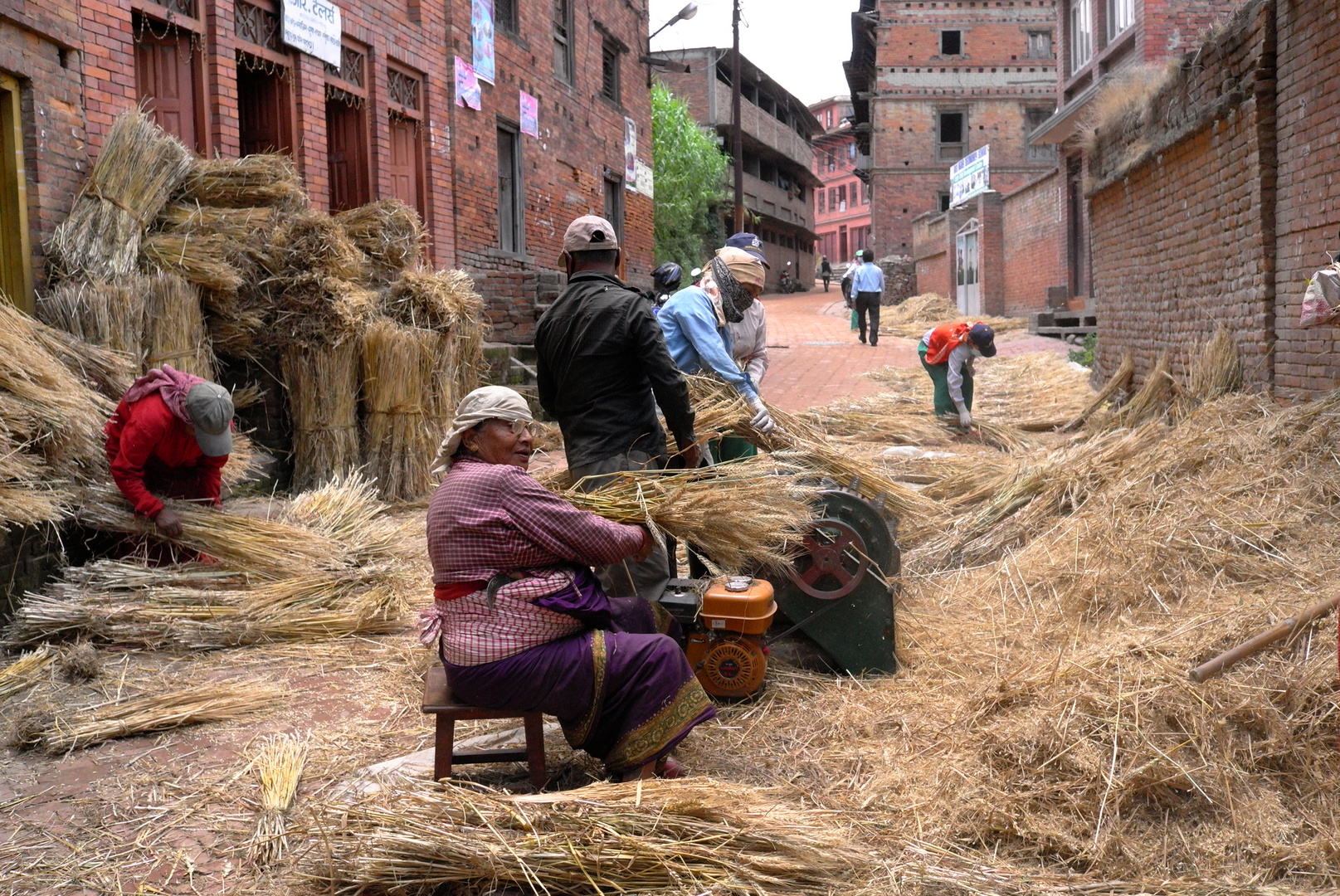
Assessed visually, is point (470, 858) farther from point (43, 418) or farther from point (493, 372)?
point (493, 372)

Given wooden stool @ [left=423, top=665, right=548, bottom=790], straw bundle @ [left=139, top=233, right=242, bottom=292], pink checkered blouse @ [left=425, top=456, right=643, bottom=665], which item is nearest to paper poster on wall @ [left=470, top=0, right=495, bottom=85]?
straw bundle @ [left=139, top=233, right=242, bottom=292]

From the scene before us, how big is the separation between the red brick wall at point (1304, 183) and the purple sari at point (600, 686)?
4283mm

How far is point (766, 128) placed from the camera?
1671 inches

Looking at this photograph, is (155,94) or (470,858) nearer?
(470,858)

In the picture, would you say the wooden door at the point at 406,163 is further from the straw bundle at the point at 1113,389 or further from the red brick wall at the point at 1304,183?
the red brick wall at the point at 1304,183

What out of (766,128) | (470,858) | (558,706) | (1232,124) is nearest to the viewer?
(470,858)

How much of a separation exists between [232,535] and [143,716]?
57.8 inches

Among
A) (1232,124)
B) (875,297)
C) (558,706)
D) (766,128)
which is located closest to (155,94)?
(558,706)

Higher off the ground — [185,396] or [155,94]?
[155,94]

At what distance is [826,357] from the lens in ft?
57.1

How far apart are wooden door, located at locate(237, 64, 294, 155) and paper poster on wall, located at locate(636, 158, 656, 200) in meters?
11.0

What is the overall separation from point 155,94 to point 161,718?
19.2ft

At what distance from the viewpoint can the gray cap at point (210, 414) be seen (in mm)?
5051

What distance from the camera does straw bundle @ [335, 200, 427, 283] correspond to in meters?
8.09
